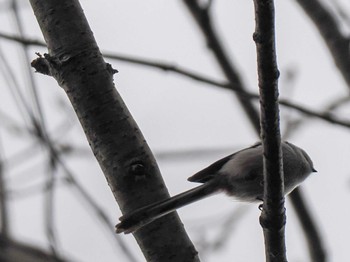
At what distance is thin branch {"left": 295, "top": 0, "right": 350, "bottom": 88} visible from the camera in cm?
283

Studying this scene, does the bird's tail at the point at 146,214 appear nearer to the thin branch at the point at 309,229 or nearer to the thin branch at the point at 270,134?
the thin branch at the point at 270,134

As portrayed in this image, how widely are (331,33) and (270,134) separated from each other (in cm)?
154

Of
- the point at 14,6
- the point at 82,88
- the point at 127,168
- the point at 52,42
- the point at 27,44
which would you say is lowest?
the point at 127,168

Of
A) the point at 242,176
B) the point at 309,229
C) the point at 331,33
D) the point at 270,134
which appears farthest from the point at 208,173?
the point at 309,229

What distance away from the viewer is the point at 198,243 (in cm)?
482

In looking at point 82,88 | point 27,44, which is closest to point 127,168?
point 82,88

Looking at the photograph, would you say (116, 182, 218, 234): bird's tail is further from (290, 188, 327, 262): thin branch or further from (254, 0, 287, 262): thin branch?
(290, 188, 327, 262): thin branch

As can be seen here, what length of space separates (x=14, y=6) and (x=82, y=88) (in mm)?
649

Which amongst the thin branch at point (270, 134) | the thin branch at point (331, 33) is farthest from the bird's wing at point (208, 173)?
the thin branch at point (331, 33)

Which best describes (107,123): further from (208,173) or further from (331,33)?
(331,33)

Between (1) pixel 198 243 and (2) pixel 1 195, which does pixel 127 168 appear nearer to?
(2) pixel 1 195

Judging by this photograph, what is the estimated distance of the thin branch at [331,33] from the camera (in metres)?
2.83

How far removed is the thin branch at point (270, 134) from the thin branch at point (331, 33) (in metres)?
1.33

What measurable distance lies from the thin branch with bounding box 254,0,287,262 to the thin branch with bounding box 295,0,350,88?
1.33 m
